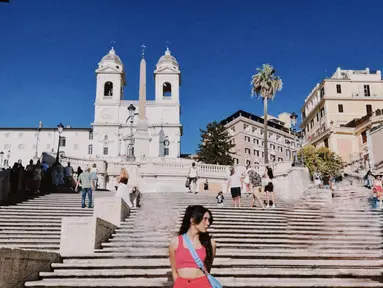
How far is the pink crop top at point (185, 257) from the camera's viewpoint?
415 cm

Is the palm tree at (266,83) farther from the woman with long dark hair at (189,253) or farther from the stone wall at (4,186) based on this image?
the woman with long dark hair at (189,253)

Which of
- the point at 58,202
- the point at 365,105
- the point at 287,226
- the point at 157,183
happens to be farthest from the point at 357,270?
the point at 365,105

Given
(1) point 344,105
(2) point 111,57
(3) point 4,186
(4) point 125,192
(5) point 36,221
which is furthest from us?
(2) point 111,57

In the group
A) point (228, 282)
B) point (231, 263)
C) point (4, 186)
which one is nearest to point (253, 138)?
point (4, 186)

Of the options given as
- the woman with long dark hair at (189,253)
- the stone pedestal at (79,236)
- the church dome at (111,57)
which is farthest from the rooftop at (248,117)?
the woman with long dark hair at (189,253)

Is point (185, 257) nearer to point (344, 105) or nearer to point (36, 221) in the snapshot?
point (36, 221)

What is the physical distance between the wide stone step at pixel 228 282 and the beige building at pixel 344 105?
49.6m

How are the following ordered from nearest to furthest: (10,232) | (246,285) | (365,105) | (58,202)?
(246,285), (10,232), (58,202), (365,105)

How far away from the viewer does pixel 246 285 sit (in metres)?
7.34

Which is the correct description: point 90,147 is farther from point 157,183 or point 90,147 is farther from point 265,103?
point 157,183

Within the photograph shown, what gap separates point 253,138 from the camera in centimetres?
9306

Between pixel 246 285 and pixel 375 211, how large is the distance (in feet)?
32.5

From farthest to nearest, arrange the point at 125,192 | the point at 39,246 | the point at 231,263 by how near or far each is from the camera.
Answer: the point at 125,192 → the point at 39,246 → the point at 231,263

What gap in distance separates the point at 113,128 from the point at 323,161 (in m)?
48.5
